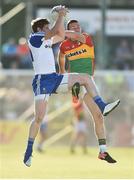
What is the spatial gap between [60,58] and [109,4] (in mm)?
10671

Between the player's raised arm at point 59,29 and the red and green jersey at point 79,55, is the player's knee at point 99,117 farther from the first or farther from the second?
the player's raised arm at point 59,29

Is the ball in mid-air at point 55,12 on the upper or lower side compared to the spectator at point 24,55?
upper

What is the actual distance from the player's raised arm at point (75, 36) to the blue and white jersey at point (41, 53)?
276 millimetres

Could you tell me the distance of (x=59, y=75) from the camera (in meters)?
15.6

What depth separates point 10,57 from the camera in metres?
27.1

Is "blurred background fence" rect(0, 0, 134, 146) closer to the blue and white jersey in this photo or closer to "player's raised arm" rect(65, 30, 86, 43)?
"player's raised arm" rect(65, 30, 86, 43)

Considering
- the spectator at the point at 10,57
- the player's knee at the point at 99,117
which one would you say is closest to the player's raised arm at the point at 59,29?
the player's knee at the point at 99,117

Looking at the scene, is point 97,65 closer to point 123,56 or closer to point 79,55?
point 123,56

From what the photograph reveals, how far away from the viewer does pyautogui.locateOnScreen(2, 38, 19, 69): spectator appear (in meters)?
27.2

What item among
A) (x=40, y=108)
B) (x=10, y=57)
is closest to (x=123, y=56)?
(x=10, y=57)

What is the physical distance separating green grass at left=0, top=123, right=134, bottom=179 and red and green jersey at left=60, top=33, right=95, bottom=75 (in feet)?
8.20

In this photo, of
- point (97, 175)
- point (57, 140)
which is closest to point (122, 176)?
point (97, 175)

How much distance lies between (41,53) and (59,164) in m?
Result: 6.48

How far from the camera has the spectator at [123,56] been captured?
26688 millimetres
